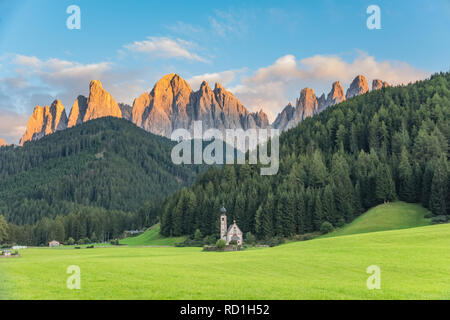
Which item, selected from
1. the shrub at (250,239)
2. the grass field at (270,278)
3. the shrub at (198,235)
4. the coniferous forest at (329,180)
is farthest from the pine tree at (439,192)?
the shrub at (198,235)

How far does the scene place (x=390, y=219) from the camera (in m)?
75.8

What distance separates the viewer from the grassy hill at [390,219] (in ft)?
238

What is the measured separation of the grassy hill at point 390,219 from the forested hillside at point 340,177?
3.42m

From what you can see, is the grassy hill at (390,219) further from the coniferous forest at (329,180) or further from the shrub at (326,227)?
the coniferous forest at (329,180)

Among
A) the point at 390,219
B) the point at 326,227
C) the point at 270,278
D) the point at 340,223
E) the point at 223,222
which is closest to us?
the point at 270,278

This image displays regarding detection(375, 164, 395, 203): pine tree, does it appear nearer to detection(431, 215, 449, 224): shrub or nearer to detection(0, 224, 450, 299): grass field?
detection(431, 215, 449, 224): shrub

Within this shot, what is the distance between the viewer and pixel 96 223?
146 m

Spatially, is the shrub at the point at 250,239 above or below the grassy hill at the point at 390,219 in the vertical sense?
below

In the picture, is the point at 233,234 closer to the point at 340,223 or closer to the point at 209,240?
the point at 209,240

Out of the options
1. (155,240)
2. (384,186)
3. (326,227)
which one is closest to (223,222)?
(155,240)

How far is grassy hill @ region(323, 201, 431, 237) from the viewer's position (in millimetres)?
72438

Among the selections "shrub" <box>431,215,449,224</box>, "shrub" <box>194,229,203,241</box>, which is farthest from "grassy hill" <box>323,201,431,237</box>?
"shrub" <box>194,229,203,241</box>

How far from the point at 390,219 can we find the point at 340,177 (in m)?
24.3
